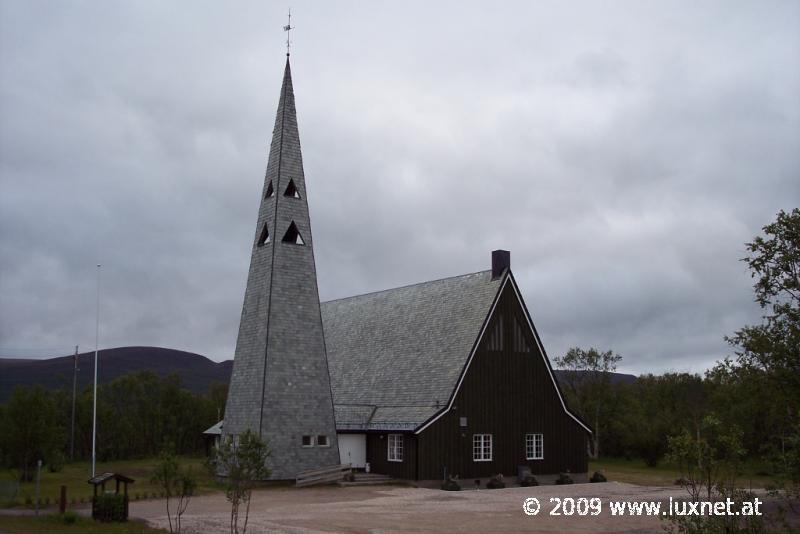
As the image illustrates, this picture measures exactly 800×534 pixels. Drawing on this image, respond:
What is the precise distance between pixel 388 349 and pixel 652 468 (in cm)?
2090

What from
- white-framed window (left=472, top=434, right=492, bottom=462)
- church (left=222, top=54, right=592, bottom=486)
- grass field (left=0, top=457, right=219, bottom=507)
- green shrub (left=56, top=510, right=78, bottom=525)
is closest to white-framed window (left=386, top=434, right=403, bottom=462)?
church (left=222, top=54, right=592, bottom=486)

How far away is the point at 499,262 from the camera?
37.4 metres

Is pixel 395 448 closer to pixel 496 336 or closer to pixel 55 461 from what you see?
pixel 496 336

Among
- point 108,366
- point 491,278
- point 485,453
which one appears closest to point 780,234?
point 491,278

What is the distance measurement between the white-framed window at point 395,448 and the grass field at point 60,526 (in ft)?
48.2

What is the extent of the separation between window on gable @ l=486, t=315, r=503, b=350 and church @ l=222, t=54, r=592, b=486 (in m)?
0.06

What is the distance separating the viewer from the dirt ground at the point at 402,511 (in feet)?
66.2

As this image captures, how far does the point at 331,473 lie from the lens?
33.1 metres

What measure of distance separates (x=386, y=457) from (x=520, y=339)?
28.2ft

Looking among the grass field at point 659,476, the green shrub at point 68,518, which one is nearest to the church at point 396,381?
the grass field at point 659,476

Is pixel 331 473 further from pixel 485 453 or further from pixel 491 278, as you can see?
pixel 491 278

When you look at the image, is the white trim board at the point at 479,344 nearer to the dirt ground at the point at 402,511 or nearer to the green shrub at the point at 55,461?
the dirt ground at the point at 402,511

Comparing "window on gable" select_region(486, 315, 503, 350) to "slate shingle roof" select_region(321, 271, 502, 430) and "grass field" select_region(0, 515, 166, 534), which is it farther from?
"grass field" select_region(0, 515, 166, 534)

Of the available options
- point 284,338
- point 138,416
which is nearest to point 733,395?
point 284,338
